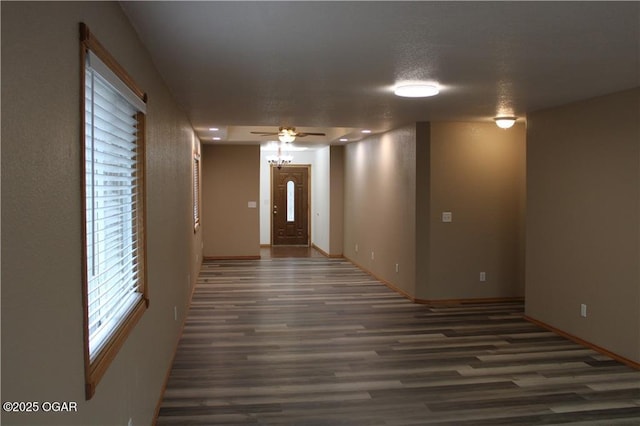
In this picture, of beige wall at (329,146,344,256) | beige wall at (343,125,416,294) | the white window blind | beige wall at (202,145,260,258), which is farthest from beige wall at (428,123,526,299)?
beige wall at (202,145,260,258)

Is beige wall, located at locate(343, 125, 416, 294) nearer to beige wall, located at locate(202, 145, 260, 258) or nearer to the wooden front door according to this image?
beige wall, located at locate(202, 145, 260, 258)

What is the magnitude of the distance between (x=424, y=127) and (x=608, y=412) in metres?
4.07

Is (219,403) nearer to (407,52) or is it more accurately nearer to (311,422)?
(311,422)

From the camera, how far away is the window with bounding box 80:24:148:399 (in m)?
1.90

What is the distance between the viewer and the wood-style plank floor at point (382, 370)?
11.7 ft

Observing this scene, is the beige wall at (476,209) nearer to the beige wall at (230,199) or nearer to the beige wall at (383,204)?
the beige wall at (383,204)

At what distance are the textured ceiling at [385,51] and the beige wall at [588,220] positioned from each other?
0.33 metres

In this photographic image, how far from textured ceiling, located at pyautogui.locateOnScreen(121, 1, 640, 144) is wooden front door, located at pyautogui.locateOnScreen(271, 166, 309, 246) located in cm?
846

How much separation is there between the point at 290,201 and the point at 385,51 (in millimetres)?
10824

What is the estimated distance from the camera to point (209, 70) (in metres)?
3.74

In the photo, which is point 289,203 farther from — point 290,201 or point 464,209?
point 464,209

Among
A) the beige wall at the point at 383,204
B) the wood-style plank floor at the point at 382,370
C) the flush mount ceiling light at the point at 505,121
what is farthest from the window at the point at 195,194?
the flush mount ceiling light at the point at 505,121

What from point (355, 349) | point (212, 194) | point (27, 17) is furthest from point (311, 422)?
point (212, 194)

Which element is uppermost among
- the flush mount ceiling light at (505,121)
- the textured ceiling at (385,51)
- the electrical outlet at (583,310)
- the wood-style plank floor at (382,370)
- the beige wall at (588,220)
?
the flush mount ceiling light at (505,121)
